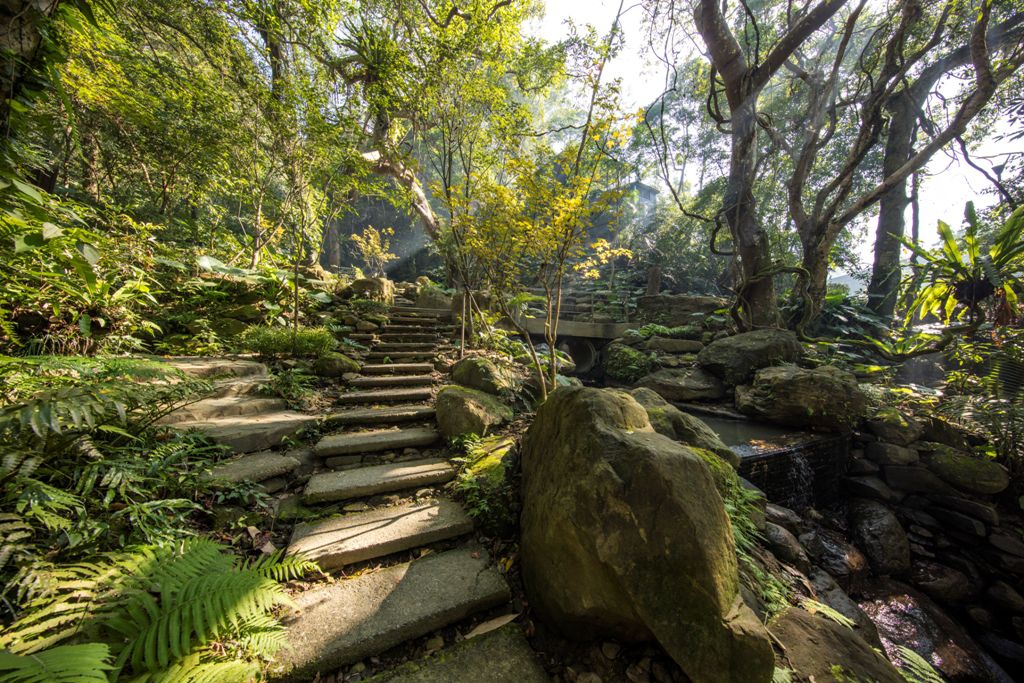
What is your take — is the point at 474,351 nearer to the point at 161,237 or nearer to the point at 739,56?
the point at 161,237

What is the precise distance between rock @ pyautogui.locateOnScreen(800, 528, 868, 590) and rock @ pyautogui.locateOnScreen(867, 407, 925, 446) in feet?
6.34

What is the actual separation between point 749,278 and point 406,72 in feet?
23.5

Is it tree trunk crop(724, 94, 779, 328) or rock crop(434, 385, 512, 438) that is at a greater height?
tree trunk crop(724, 94, 779, 328)

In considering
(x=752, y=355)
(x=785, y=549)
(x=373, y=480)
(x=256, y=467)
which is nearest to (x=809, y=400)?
(x=752, y=355)

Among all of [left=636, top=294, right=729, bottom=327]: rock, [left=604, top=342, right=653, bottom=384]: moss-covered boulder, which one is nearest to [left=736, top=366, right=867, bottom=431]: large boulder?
[left=604, top=342, right=653, bottom=384]: moss-covered boulder

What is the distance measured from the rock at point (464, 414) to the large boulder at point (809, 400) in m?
4.59

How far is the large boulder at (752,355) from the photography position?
19.9 ft

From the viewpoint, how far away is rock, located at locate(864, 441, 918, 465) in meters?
4.38

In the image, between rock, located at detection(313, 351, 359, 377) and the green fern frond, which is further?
rock, located at detection(313, 351, 359, 377)

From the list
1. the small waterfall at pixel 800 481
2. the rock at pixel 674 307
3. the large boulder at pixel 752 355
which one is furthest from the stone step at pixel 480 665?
the rock at pixel 674 307

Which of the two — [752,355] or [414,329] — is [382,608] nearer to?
[414,329]

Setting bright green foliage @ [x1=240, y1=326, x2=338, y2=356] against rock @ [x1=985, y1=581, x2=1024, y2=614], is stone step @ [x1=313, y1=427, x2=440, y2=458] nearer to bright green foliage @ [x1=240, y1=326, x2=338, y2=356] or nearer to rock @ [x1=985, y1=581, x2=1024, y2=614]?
bright green foliage @ [x1=240, y1=326, x2=338, y2=356]

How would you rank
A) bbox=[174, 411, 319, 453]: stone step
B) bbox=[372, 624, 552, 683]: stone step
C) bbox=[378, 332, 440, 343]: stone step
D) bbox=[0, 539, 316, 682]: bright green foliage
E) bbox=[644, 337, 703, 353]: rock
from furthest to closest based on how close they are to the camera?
bbox=[644, 337, 703, 353]: rock, bbox=[378, 332, 440, 343]: stone step, bbox=[174, 411, 319, 453]: stone step, bbox=[372, 624, 552, 683]: stone step, bbox=[0, 539, 316, 682]: bright green foliage

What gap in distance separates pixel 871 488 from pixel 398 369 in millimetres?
6576
